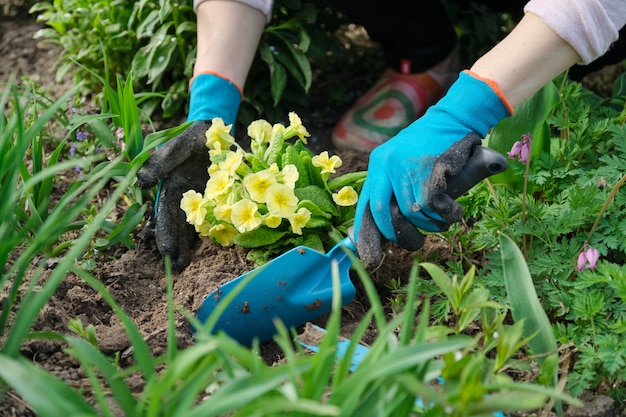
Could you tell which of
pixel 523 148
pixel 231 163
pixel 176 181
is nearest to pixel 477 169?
pixel 523 148

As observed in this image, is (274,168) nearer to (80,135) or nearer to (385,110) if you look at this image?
(80,135)

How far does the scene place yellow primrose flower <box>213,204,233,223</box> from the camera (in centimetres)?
169

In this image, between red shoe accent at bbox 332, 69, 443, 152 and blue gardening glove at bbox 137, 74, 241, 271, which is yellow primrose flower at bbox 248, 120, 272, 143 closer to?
blue gardening glove at bbox 137, 74, 241, 271

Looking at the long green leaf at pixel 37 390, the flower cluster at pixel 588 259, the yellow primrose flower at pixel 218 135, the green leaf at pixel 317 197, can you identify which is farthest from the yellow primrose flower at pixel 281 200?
the long green leaf at pixel 37 390

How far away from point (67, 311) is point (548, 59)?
123 cm

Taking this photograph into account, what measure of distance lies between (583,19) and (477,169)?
403 mm

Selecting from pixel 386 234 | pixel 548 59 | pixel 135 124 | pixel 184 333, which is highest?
pixel 548 59

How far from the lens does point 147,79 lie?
2459 mm

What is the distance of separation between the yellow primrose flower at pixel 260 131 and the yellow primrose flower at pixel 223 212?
263 mm

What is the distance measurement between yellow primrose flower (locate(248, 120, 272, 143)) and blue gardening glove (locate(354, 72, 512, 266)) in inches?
14.8

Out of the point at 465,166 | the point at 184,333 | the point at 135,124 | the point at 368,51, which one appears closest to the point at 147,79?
the point at 135,124

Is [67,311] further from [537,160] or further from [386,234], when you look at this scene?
[537,160]

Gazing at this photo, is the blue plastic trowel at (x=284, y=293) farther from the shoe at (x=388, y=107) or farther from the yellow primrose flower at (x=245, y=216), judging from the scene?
the shoe at (x=388, y=107)

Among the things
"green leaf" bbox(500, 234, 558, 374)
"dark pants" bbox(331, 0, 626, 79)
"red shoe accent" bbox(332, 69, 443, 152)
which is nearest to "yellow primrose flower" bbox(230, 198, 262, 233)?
"green leaf" bbox(500, 234, 558, 374)
